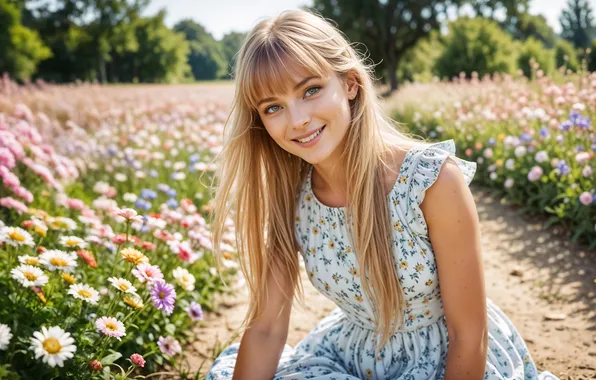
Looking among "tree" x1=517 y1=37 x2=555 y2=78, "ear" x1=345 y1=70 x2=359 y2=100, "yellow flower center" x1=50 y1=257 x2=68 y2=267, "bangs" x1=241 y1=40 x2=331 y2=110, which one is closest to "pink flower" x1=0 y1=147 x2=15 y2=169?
"yellow flower center" x1=50 y1=257 x2=68 y2=267

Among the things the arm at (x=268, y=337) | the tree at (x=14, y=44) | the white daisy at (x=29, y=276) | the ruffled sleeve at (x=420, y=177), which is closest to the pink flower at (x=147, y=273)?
the white daisy at (x=29, y=276)

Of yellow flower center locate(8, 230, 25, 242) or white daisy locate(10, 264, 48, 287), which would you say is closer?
white daisy locate(10, 264, 48, 287)

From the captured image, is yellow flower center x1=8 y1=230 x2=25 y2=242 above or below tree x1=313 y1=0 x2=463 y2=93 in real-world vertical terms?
below

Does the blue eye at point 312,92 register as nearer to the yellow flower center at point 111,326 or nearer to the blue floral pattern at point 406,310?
the blue floral pattern at point 406,310

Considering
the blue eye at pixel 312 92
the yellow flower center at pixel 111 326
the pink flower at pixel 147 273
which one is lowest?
the yellow flower center at pixel 111 326

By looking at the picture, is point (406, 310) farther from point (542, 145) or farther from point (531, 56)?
point (531, 56)

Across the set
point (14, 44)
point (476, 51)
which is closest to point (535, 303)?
point (476, 51)

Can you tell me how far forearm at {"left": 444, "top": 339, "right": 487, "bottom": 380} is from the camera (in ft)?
5.45

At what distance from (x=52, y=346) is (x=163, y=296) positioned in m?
0.51

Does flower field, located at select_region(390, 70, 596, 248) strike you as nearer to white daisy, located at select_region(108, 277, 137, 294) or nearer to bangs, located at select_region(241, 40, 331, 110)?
bangs, located at select_region(241, 40, 331, 110)

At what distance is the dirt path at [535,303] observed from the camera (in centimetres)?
256

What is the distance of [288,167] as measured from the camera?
211cm

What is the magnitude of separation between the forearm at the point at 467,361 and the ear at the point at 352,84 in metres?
0.88

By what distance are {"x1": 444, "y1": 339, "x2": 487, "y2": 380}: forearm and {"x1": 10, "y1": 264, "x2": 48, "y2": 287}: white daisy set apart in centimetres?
130
